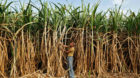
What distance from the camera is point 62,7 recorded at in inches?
163

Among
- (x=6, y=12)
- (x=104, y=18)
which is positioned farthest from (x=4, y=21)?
(x=104, y=18)

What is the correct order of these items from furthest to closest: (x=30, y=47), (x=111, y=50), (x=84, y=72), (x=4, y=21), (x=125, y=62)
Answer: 1. (x=125, y=62)
2. (x=111, y=50)
3. (x=84, y=72)
4. (x=30, y=47)
5. (x=4, y=21)

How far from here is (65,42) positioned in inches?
158

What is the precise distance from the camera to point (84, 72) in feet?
13.9

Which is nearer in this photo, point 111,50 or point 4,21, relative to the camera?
point 4,21

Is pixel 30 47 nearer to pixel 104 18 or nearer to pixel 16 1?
pixel 16 1

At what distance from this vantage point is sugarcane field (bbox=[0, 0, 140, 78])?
12.4 ft

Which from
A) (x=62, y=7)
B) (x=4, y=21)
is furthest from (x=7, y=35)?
(x=62, y=7)

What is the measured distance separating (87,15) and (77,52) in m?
0.96

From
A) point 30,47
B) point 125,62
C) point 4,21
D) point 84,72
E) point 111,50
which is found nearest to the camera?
point 4,21

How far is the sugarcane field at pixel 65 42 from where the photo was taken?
12.4 feet

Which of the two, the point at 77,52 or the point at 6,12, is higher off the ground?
the point at 6,12

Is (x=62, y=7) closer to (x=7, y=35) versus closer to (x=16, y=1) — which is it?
(x=16, y=1)

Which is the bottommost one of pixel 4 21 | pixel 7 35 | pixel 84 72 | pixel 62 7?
pixel 84 72
